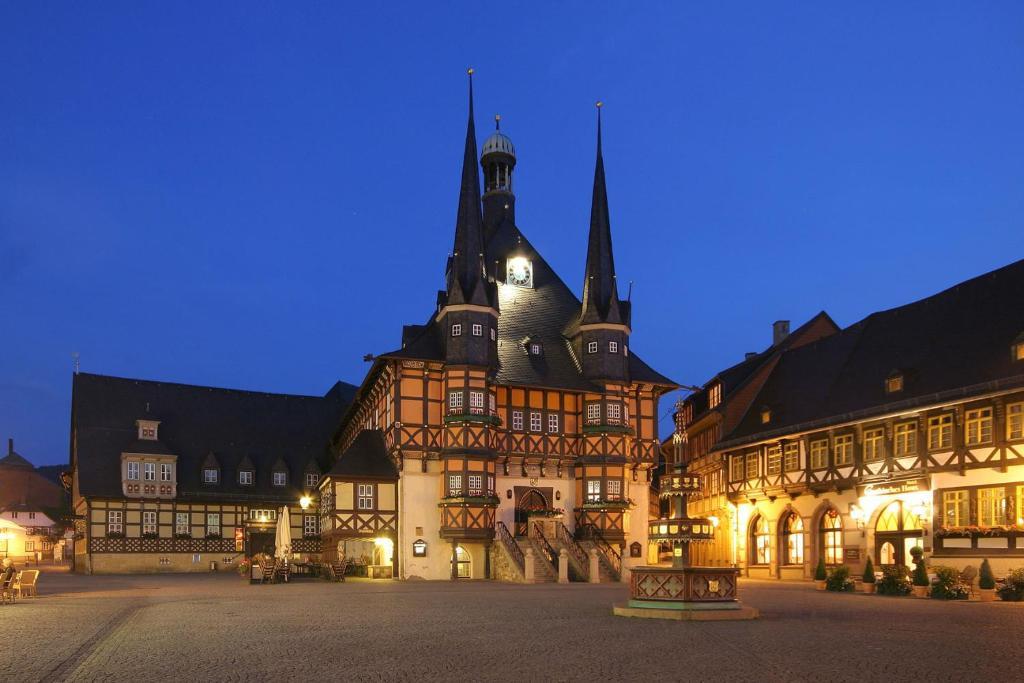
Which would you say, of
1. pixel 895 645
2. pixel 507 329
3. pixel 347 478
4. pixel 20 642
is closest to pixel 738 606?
pixel 895 645

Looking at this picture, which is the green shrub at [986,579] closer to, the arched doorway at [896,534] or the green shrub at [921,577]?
the green shrub at [921,577]

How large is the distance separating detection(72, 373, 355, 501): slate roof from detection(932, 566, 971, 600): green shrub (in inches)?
1699

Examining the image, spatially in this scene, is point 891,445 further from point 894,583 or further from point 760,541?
point 760,541

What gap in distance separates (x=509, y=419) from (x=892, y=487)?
17918mm

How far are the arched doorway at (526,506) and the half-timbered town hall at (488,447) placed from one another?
102 mm

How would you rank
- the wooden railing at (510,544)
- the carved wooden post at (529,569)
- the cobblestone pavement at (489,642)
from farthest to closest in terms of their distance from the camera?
the wooden railing at (510,544), the carved wooden post at (529,569), the cobblestone pavement at (489,642)

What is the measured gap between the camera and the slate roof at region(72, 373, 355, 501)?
60.2 meters

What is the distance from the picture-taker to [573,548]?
44.5 m

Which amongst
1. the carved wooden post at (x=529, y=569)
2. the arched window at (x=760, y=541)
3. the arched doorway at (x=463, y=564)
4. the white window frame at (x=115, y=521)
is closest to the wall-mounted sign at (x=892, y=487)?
the arched window at (x=760, y=541)

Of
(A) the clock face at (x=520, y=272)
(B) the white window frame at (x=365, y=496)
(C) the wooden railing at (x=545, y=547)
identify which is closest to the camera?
(C) the wooden railing at (x=545, y=547)

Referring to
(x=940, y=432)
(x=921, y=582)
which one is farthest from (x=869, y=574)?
(x=940, y=432)

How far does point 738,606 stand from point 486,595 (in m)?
10.0

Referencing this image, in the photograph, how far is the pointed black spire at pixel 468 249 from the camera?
46375 mm

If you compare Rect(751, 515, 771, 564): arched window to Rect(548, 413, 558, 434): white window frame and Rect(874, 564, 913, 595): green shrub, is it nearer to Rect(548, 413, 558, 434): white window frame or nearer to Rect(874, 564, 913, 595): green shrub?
Rect(548, 413, 558, 434): white window frame
